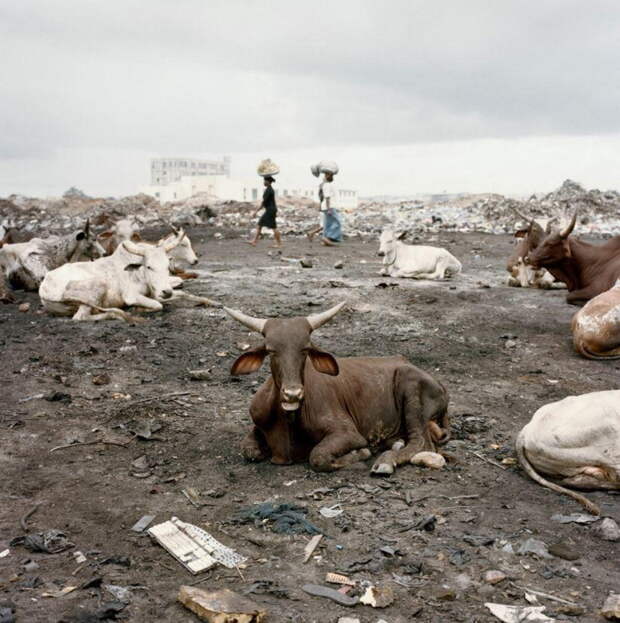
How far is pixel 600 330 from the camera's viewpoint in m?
7.85

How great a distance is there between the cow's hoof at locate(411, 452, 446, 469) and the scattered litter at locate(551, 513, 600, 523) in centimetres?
96

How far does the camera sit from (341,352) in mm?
8227

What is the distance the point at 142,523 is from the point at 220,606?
1168 mm

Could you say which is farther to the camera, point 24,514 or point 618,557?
point 24,514

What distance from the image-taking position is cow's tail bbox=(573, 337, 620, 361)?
7.90 metres

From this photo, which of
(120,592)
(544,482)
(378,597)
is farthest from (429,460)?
(120,592)

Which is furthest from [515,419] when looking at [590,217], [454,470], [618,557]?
[590,217]

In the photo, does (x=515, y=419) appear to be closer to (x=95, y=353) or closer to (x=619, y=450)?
(x=619, y=450)

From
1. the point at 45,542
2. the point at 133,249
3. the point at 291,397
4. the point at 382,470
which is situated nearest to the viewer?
the point at 45,542

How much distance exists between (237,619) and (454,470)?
2.37 m

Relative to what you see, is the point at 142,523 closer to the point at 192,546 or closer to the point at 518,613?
the point at 192,546

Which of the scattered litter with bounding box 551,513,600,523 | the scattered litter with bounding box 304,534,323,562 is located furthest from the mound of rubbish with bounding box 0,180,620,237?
the scattered litter with bounding box 551,513,600,523

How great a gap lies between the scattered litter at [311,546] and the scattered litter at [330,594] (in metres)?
0.29

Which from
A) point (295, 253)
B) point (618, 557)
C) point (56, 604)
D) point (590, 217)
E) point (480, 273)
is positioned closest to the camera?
point (56, 604)
